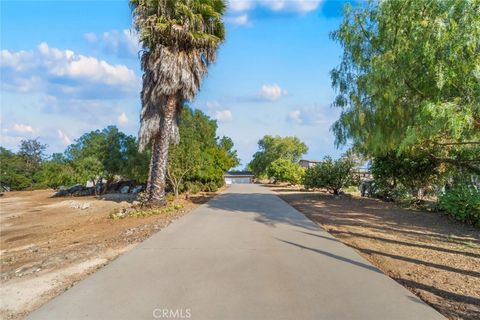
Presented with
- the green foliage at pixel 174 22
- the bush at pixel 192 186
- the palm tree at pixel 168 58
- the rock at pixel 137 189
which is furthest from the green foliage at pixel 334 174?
the rock at pixel 137 189

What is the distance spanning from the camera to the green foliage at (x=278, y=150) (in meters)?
71.2

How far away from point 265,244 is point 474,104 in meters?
5.75

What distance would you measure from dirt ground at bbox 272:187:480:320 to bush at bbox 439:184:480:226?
0.29 metres

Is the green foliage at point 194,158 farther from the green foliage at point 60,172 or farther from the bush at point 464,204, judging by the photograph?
the bush at point 464,204

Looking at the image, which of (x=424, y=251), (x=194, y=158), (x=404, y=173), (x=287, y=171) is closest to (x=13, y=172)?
(x=287, y=171)

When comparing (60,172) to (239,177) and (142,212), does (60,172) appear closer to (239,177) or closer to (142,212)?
(142,212)

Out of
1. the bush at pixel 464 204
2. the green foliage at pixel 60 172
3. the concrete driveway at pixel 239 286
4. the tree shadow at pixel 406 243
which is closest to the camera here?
the concrete driveway at pixel 239 286

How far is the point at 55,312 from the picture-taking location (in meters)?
4.09

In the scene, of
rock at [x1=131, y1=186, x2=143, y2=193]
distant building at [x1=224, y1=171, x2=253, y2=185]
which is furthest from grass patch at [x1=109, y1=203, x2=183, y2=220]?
distant building at [x1=224, y1=171, x2=253, y2=185]

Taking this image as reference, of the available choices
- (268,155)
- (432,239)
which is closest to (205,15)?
(432,239)

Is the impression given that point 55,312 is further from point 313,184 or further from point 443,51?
point 313,184

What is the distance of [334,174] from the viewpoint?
20.6 meters

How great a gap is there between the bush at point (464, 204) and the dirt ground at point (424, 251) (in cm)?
29

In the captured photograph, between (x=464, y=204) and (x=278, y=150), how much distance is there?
61.7 metres
